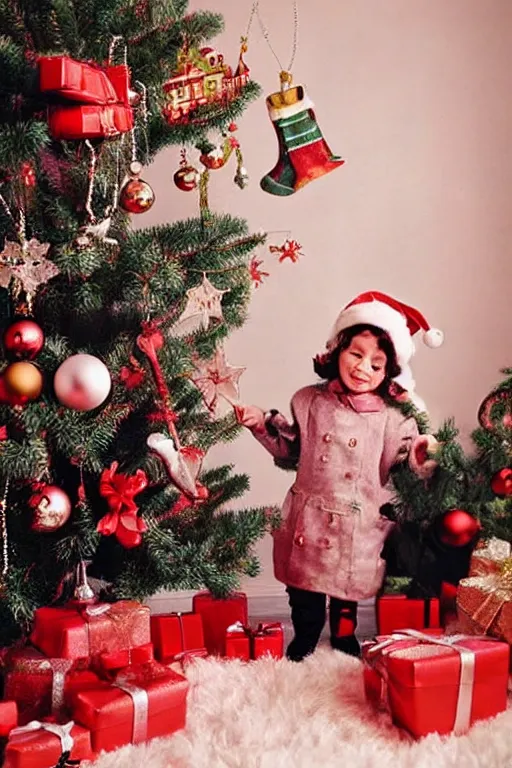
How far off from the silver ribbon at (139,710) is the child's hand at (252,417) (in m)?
0.53

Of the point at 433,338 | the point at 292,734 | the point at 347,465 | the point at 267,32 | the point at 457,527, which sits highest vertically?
the point at 267,32

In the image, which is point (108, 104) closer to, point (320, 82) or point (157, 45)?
point (157, 45)

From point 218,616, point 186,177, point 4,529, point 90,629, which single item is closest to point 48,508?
point 4,529

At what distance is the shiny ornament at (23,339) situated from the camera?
4.09 feet

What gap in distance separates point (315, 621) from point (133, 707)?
49 cm

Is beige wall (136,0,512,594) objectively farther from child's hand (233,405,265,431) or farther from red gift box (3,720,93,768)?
red gift box (3,720,93,768)

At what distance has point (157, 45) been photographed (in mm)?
1372

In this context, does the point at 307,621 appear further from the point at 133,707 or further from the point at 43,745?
the point at 43,745

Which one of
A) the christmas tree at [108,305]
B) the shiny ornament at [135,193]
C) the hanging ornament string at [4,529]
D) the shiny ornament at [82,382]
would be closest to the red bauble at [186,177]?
the christmas tree at [108,305]

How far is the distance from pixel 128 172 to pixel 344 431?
0.60 metres

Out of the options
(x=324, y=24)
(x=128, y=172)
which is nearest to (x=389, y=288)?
(x=324, y=24)

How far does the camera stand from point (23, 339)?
125cm

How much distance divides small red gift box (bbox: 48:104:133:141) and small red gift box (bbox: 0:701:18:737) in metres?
0.78

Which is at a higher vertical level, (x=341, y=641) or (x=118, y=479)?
(x=118, y=479)
